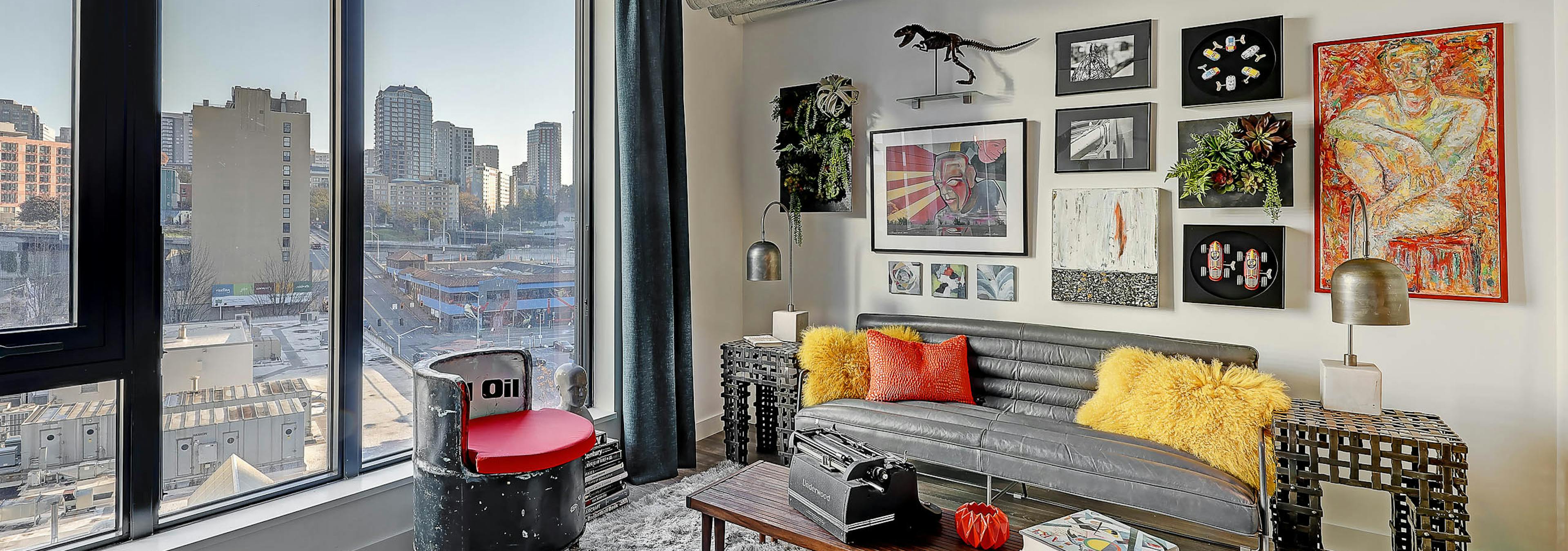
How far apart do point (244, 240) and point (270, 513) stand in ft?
2.85

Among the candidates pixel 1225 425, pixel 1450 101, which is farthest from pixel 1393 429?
A: pixel 1450 101

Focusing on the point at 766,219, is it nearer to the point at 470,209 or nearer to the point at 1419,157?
the point at 470,209

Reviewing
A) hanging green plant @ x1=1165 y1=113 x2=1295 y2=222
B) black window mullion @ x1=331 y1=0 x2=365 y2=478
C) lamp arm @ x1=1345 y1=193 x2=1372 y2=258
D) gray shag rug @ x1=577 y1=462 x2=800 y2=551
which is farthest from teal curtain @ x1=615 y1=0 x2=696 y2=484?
lamp arm @ x1=1345 y1=193 x2=1372 y2=258

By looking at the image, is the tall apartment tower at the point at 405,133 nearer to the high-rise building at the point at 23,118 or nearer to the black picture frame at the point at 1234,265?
the high-rise building at the point at 23,118

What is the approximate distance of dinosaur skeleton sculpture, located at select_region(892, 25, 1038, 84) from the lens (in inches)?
131

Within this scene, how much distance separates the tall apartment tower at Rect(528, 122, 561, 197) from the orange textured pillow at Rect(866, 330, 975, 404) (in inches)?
62.9

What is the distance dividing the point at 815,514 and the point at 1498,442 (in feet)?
7.97

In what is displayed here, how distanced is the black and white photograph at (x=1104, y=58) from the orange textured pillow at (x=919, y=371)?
4.19ft

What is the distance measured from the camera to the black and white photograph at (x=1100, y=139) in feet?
10.0

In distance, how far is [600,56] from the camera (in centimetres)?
341

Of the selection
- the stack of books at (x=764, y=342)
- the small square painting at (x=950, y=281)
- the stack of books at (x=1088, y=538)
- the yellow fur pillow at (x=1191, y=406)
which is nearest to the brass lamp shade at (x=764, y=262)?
the stack of books at (x=764, y=342)

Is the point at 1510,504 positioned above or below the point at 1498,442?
below

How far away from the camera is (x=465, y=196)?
291 centimetres

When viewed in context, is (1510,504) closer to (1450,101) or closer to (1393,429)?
(1393,429)
